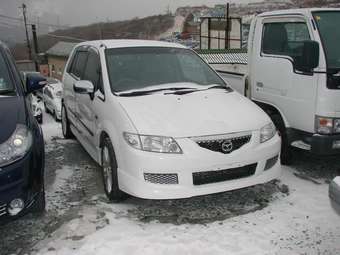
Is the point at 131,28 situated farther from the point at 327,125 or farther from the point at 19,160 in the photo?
the point at 19,160

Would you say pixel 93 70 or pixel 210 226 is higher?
pixel 93 70

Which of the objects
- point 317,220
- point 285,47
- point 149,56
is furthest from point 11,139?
point 285,47

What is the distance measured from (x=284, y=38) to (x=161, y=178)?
2.80m

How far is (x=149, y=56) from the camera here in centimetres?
521

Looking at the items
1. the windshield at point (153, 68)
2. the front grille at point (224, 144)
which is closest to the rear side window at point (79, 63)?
the windshield at point (153, 68)

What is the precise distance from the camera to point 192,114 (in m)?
4.14

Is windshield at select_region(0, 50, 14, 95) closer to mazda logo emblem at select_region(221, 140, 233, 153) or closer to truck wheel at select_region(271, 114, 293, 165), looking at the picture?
mazda logo emblem at select_region(221, 140, 233, 153)

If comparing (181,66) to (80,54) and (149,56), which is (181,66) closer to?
(149,56)

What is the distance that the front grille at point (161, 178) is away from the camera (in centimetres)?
380

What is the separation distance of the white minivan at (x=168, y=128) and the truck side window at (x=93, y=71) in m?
→ 0.02

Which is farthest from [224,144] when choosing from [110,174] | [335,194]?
[110,174]

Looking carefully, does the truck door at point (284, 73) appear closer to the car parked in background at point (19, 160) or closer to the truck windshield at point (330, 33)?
the truck windshield at point (330, 33)

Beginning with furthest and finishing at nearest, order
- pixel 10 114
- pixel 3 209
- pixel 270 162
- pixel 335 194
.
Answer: pixel 270 162 < pixel 10 114 < pixel 3 209 < pixel 335 194

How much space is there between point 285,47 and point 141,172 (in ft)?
9.18
